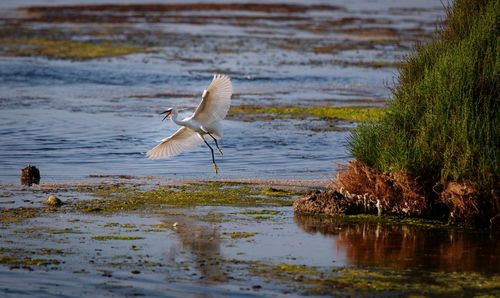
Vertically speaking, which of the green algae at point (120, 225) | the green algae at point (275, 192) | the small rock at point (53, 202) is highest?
the green algae at point (275, 192)

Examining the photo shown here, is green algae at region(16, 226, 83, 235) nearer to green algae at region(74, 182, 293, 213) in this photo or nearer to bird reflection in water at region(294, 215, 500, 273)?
green algae at region(74, 182, 293, 213)

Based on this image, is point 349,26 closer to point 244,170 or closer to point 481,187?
point 244,170

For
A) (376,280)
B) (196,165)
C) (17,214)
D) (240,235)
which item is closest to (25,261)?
(17,214)

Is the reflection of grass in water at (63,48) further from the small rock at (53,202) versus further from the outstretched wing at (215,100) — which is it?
the small rock at (53,202)

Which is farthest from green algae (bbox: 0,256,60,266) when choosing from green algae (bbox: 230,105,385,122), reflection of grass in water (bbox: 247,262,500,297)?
green algae (bbox: 230,105,385,122)

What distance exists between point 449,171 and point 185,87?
50.4 ft

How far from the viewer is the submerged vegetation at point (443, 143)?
10.5 m

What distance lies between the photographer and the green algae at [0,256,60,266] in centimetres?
887

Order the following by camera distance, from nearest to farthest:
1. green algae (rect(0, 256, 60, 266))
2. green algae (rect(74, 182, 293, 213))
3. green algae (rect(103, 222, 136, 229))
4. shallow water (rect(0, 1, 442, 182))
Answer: green algae (rect(0, 256, 60, 266))
green algae (rect(103, 222, 136, 229))
green algae (rect(74, 182, 293, 213))
shallow water (rect(0, 1, 442, 182))

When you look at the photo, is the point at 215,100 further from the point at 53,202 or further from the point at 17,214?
the point at 17,214

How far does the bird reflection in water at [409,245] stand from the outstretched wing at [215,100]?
236 cm

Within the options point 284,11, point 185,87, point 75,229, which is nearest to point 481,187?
point 75,229

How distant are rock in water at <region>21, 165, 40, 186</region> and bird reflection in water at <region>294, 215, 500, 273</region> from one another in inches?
158

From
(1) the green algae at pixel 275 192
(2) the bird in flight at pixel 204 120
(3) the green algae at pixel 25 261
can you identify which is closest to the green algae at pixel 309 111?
(2) the bird in flight at pixel 204 120
